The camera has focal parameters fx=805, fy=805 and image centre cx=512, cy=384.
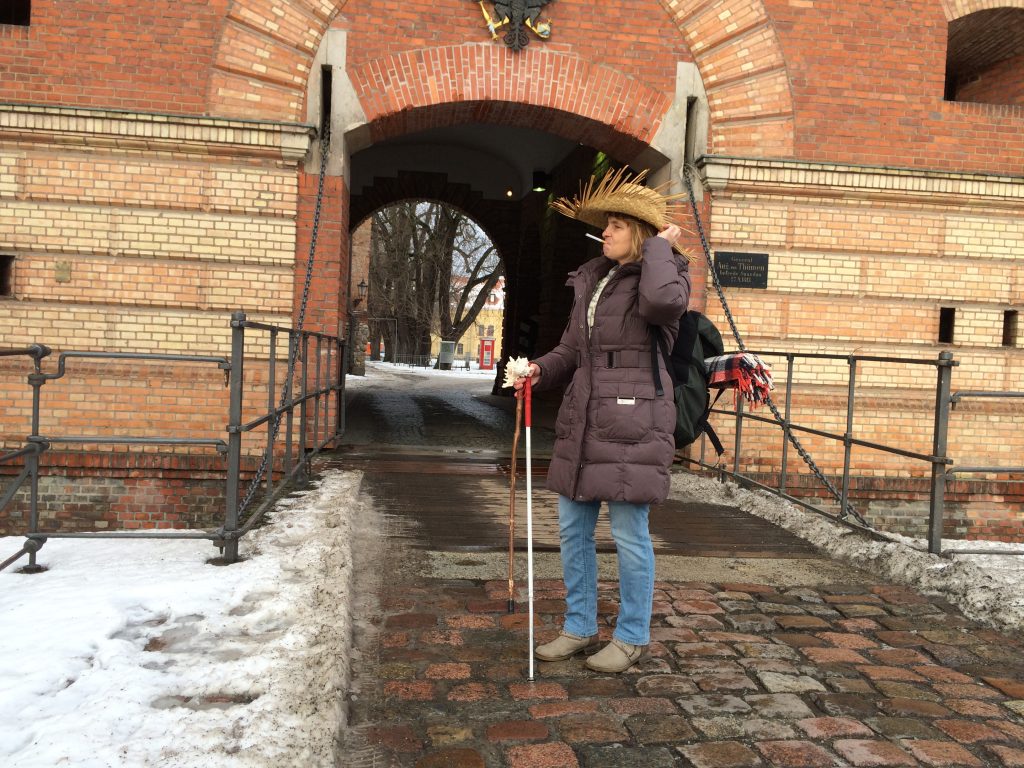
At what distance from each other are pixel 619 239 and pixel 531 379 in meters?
0.70

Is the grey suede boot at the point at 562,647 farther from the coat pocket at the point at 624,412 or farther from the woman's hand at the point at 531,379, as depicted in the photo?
the woman's hand at the point at 531,379

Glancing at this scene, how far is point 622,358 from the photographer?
3.21m

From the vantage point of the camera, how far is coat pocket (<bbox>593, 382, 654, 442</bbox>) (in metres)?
3.13

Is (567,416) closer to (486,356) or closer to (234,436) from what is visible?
(234,436)

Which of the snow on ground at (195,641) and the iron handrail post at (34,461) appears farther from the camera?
the iron handrail post at (34,461)

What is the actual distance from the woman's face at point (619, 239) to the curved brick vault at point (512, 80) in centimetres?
517

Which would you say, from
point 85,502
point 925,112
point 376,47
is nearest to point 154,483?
point 85,502

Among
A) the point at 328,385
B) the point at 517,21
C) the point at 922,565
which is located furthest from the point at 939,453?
the point at 517,21

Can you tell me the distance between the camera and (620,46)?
321 inches

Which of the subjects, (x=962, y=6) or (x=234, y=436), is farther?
(x=962, y=6)

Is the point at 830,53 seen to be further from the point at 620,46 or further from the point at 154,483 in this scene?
the point at 154,483

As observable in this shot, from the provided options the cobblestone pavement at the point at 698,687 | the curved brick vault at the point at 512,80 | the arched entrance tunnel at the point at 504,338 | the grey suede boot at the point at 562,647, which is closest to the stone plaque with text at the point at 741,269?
the arched entrance tunnel at the point at 504,338

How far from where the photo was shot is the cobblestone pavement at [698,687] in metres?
2.61

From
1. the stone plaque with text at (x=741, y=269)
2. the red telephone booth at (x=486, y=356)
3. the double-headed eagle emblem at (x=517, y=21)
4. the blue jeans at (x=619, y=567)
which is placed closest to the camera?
the blue jeans at (x=619, y=567)
